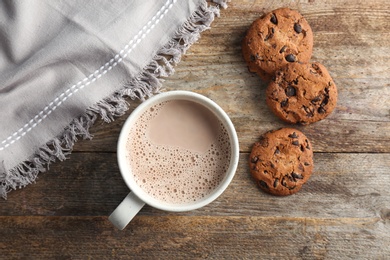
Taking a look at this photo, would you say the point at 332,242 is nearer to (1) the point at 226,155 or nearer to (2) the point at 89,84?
(1) the point at 226,155

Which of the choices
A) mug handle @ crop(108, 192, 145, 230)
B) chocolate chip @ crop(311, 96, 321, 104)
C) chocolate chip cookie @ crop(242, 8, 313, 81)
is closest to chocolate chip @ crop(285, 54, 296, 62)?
→ chocolate chip cookie @ crop(242, 8, 313, 81)

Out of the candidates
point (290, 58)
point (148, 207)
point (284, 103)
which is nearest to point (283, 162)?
point (284, 103)

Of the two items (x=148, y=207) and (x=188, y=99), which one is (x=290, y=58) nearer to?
(x=188, y=99)

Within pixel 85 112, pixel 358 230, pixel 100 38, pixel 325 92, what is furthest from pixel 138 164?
pixel 358 230

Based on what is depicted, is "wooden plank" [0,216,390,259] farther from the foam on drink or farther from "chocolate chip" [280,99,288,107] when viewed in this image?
"chocolate chip" [280,99,288,107]

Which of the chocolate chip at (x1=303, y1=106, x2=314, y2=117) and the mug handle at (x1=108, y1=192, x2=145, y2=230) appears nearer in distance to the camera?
the mug handle at (x1=108, y1=192, x2=145, y2=230)
